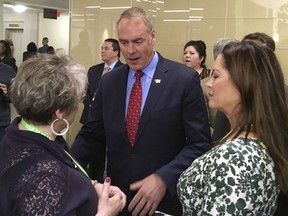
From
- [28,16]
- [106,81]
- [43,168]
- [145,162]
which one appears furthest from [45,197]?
[28,16]

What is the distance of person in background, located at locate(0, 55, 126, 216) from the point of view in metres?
1.25

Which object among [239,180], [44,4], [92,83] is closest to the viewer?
[239,180]

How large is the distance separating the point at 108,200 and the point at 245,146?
562mm

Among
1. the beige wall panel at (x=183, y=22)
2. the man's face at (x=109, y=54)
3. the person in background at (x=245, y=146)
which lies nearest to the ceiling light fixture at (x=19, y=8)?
the beige wall panel at (x=183, y=22)

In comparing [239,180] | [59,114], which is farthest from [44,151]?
[239,180]

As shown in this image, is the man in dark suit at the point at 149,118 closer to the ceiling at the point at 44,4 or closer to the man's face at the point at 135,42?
the man's face at the point at 135,42

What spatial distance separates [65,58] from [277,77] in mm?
791

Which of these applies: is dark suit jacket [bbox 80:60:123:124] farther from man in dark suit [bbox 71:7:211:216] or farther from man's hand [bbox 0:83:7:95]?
man in dark suit [bbox 71:7:211:216]

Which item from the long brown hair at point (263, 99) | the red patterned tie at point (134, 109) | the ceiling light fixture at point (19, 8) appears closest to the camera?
the long brown hair at point (263, 99)

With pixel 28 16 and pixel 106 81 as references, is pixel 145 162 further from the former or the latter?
pixel 28 16

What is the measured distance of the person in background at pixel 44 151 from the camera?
1.25 m

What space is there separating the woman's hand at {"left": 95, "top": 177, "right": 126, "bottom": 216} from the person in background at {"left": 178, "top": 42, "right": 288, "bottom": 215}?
251mm

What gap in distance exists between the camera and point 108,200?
1.51m

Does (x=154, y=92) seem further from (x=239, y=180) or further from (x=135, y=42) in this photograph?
(x=239, y=180)
